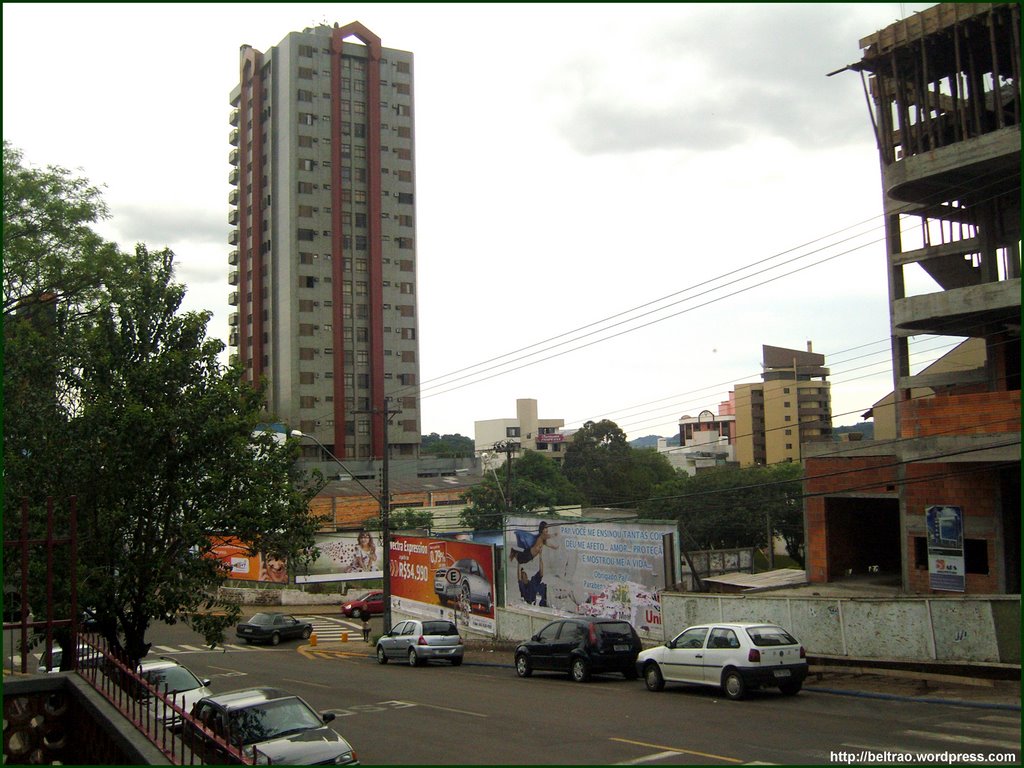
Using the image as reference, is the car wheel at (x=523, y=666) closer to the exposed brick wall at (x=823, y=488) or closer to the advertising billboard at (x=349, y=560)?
the exposed brick wall at (x=823, y=488)

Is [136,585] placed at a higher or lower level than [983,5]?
lower

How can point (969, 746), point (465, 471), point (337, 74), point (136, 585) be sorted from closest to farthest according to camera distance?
point (969, 746) < point (136, 585) < point (337, 74) < point (465, 471)

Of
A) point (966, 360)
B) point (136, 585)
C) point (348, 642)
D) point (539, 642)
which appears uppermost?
point (966, 360)

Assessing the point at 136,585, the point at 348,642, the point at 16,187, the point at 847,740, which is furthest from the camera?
the point at 348,642

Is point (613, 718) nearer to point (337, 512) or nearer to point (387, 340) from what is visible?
point (337, 512)

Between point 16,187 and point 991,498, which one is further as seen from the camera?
point 991,498

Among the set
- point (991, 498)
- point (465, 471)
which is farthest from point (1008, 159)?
point (465, 471)

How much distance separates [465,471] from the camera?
9412cm

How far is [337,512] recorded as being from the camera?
216 ft

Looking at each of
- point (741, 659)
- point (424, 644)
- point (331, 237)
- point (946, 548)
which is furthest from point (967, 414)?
point (331, 237)

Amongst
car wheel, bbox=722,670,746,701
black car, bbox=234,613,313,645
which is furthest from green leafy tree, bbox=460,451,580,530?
car wheel, bbox=722,670,746,701

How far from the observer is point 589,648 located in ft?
71.7

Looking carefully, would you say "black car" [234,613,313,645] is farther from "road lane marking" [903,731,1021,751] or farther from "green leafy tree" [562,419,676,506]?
"green leafy tree" [562,419,676,506]

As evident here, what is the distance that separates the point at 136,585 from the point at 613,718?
28.1 ft
